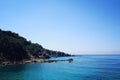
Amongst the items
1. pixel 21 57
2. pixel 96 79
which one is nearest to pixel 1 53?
pixel 21 57

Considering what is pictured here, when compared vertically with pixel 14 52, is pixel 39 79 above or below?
below

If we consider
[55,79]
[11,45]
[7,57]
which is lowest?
[55,79]

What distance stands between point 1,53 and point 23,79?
58583 mm

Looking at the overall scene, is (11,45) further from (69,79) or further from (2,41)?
(69,79)

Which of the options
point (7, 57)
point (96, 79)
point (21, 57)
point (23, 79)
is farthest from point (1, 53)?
point (96, 79)

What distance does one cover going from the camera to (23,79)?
183ft

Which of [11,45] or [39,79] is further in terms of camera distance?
[11,45]

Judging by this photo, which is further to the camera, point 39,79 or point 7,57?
point 7,57

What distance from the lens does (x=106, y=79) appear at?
5644 cm

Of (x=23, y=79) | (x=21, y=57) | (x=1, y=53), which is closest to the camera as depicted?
(x=23, y=79)

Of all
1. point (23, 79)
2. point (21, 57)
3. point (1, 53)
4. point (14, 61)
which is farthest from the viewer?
point (21, 57)

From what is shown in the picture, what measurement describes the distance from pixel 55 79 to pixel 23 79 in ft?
33.2

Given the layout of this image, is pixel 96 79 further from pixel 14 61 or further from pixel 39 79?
pixel 14 61

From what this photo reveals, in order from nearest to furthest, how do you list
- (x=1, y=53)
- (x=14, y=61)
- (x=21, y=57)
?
(x=1, y=53) → (x=14, y=61) → (x=21, y=57)
